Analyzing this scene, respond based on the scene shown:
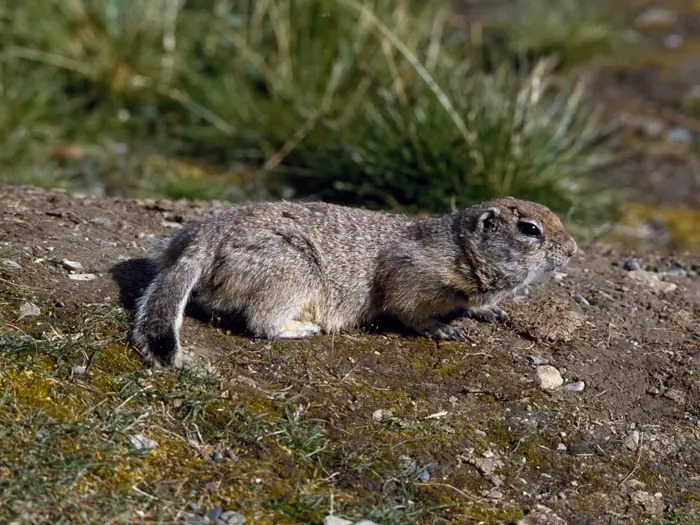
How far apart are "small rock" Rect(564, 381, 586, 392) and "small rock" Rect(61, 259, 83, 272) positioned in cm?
266

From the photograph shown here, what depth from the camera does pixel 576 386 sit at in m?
5.25

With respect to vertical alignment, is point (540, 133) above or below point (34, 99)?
above

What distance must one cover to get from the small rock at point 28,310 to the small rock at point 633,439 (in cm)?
292

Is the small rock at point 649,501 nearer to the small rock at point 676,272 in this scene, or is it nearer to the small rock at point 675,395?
the small rock at point 675,395

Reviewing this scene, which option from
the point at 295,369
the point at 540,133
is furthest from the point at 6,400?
the point at 540,133

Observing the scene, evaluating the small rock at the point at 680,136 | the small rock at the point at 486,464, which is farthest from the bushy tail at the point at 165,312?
the small rock at the point at 680,136

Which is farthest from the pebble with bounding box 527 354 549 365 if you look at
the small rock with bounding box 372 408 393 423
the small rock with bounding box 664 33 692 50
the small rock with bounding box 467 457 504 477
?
the small rock with bounding box 664 33 692 50

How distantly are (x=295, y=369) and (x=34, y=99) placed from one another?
6317mm

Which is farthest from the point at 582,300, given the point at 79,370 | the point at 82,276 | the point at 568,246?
the point at 79,370

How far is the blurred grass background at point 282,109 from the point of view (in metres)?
8.63

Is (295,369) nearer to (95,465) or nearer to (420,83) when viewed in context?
(95,465)

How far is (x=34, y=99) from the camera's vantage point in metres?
10.2

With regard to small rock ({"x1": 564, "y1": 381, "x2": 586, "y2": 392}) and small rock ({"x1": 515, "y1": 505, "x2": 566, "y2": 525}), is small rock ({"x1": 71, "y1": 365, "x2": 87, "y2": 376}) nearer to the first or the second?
small rock ({"x1": 515, "y1": 505, "x2": 566, "y2": 525})

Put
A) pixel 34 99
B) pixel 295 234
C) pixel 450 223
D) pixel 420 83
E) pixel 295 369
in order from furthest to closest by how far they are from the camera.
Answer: pixel 34 99 → pixel 420 83 → pixel 450 223 → pixel 295 234 → pixel 295 369
